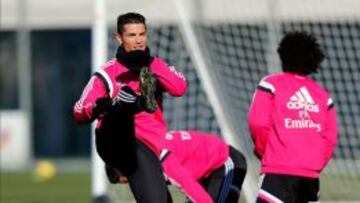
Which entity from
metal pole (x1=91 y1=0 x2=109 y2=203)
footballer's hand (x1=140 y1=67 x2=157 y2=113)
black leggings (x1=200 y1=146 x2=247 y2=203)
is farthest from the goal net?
footballer's hand (x1=140 y1=67 x2=157 y2=113)

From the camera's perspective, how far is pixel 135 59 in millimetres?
7453

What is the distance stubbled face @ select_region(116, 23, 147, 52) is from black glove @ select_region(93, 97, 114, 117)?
1.41 ft

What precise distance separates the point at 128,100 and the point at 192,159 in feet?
3.38

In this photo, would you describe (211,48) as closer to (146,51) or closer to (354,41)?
(354,41)

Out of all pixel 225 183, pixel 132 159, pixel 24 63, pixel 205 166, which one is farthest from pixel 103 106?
pixel 24 63

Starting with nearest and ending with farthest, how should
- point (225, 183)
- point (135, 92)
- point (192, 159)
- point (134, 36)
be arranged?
point (135, 92) < point (134, 36) < point (192, 159) < point (225, 183)

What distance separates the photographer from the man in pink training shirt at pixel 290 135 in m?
7.68

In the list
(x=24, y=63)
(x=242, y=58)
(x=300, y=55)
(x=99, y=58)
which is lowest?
(x=24, y=63)

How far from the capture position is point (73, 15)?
3319 centimetres

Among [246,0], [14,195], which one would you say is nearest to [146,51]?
[246,0]

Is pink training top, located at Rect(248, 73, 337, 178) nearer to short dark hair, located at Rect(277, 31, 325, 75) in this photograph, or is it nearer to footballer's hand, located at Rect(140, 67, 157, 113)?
short dark hair, located at Rect(277, 31, 325, 75)

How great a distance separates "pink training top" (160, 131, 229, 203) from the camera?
779 centimetres

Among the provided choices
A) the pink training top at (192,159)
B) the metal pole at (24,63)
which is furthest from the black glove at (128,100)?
the metal pole at (24,63)

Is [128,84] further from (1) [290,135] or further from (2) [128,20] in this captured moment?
(1) [290,135]
